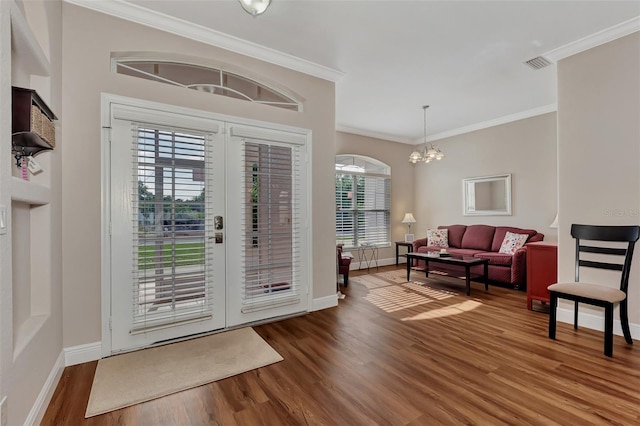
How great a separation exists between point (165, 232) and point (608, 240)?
4.22 metres

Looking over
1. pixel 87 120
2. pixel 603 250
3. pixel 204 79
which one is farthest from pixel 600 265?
pixel 87 120

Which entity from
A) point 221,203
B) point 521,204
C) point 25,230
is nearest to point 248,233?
point 221,203

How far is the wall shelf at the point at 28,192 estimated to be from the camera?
1587mm

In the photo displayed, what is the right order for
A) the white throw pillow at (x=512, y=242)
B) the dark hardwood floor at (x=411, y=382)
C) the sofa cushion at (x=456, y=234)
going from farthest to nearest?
the sofa cushion at (x=456, y=234) < the white throw pillow at (x=512, y=242) < the dark hardwood floor at (x=411, y=382)

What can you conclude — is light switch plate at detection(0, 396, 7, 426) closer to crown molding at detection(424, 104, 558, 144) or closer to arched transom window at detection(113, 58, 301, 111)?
arched transom window at detection(113, 58, 301, 111)

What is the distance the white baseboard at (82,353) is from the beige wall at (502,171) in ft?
21.2

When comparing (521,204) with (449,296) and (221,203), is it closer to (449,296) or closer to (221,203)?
(449,296)

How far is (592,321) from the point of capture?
310 cm

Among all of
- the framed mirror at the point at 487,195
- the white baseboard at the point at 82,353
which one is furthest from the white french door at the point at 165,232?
the framed mirror at the point at 487,195

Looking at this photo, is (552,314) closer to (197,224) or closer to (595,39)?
(595,39)

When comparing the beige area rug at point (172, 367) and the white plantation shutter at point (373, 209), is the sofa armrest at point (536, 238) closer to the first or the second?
the white plantation shutter at point (373, 209)

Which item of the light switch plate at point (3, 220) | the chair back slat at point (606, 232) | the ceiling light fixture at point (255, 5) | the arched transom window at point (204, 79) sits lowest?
the chair back slat at point (606, 232)

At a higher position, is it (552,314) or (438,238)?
(438,238)

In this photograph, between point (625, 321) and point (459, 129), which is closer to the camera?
point (625, 321)
